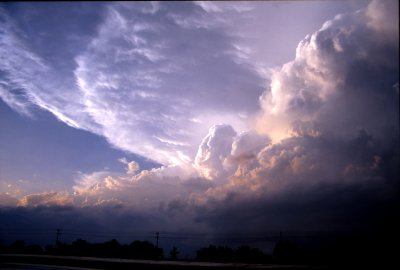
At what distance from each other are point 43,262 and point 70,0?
138 ft

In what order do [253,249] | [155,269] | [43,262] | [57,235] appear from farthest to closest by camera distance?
[57,235]
[253,249]
[43,262]
[155,269]

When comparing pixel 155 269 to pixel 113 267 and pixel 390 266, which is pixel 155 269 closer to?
pixel 113 267

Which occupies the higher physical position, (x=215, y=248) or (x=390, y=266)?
(x=390, y=266)

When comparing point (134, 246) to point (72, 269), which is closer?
point (72, 269)

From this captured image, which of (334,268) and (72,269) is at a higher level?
(334,268)

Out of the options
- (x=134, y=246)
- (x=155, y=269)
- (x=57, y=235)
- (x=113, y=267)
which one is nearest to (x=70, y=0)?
(x=155, y=269)

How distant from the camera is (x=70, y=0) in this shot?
12.4 m

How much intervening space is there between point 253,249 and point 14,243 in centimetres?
8006

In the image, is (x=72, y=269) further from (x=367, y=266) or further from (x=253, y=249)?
(x=253, y=249)

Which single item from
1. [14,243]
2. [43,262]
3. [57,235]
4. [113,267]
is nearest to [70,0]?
[113,267]

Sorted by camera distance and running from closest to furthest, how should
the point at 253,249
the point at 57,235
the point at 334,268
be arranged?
1. the point at 334,268
2. the point at 253,249
3. the point at 57,235

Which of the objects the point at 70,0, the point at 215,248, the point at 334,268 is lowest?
the point at 215,248

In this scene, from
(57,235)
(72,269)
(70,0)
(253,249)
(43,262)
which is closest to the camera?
(70,0)

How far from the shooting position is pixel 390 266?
63.6 feet
